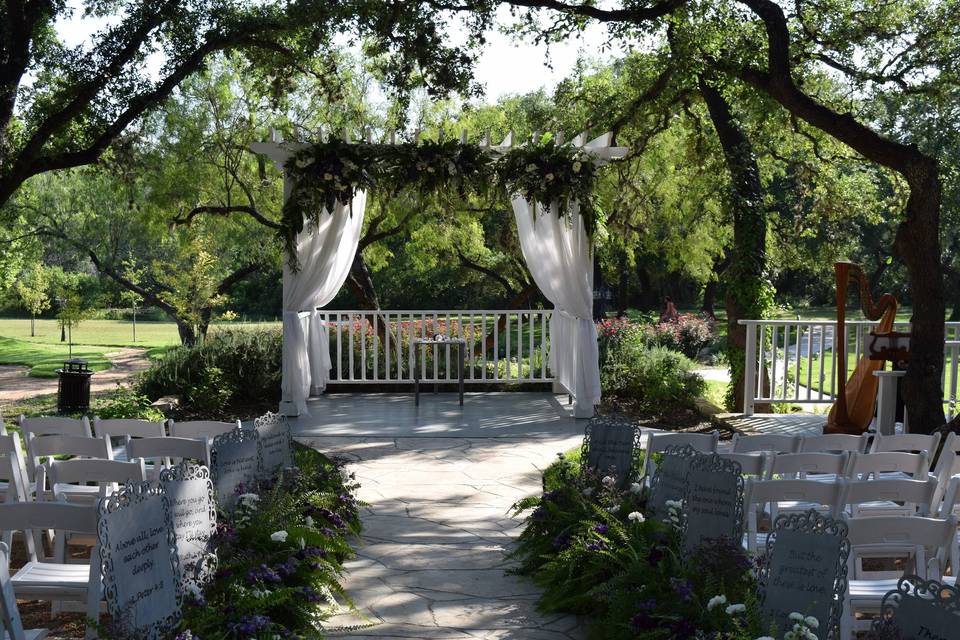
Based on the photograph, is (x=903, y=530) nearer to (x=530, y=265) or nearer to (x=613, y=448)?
(x=613, y=448)

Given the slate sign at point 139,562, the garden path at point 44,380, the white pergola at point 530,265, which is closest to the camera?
the slate sign at point 139,562

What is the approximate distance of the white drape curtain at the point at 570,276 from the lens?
979cm

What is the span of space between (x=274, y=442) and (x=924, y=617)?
12.2 ft

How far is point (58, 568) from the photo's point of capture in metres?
3.99

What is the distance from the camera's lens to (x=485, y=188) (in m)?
9.58

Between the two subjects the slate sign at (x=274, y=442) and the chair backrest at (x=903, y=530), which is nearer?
the chair backrest at (x=903, y=530)

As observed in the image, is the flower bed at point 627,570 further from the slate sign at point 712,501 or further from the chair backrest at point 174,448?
the chair backrest at point 174,448

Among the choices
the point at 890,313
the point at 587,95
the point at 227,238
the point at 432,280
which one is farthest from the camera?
the point at 432,280

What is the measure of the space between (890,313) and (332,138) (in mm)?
5451

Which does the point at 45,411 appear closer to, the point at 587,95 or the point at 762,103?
the point at 587,95

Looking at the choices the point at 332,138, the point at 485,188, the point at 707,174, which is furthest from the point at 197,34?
the point at 707,174

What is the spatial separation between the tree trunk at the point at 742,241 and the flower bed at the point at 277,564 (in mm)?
6511

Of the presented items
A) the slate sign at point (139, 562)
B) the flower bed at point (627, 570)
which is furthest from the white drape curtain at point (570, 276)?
the slate sign at point (139, 562)

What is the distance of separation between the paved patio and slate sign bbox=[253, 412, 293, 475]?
27.0 inches
